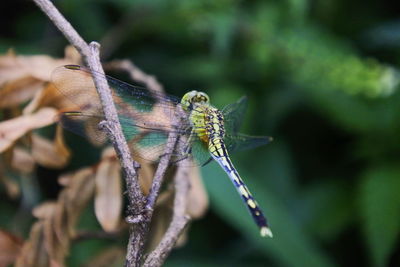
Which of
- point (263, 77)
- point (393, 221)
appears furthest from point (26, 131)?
point (263, 77)

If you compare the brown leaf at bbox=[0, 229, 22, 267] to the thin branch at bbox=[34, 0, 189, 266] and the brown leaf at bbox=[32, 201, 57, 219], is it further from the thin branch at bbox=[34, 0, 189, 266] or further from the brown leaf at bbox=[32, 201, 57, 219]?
the thin branch at bbox=[34, 0, 189, 266]

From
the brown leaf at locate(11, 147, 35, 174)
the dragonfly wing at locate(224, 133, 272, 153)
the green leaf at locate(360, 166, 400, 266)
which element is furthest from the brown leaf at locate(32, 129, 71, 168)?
the green leaf at locate(360, 166, 400, 266)

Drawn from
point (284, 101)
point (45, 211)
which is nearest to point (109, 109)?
point (45, 211)

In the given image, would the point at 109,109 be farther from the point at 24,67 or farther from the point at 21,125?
the point at 24,67

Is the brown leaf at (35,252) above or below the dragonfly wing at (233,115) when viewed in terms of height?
below

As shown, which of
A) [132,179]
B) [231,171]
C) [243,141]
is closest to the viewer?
[132,179]

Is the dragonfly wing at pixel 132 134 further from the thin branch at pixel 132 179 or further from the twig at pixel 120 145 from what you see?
the twig at pixel 120 145

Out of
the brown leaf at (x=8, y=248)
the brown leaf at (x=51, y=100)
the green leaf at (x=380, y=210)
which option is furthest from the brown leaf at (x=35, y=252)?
the green leaf at (x=380, y=210)
